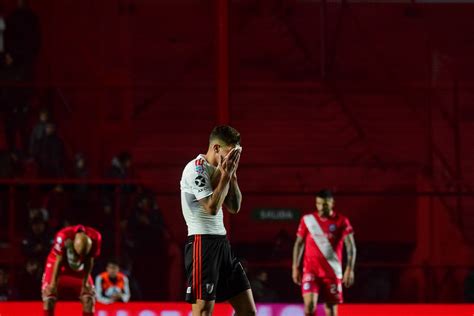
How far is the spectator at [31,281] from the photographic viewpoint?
46.3 feet

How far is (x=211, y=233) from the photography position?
765 centimetres

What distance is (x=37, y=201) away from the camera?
52.5 ft

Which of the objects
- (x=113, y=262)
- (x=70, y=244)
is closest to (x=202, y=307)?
(x=70, y=244)

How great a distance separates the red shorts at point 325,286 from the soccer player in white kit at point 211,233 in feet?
15.3

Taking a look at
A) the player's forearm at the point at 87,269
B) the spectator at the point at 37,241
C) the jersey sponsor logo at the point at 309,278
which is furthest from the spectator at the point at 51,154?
the player's forearm at the point at 87,269

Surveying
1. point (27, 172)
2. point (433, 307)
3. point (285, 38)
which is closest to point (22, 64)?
point (27, 172)

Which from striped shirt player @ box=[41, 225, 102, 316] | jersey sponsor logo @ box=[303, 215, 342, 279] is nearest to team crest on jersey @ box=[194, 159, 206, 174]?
striped shirt player @ box=[41, 225, 102, 316]

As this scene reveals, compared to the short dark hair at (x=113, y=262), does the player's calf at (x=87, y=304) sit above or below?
below

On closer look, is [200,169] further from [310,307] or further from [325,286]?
[325,286]

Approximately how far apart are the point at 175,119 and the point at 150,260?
10.5 feet

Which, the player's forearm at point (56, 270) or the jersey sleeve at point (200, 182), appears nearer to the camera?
the jersey sleeve at point (200, 182)

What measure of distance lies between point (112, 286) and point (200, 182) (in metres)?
6.70

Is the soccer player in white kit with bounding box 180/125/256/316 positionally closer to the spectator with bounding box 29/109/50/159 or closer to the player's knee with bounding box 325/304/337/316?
the player's knee with bounding box 325/304/337/316

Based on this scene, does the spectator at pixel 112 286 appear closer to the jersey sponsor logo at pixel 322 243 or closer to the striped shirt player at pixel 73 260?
the jersey sponsor logo at pixel 322 243
